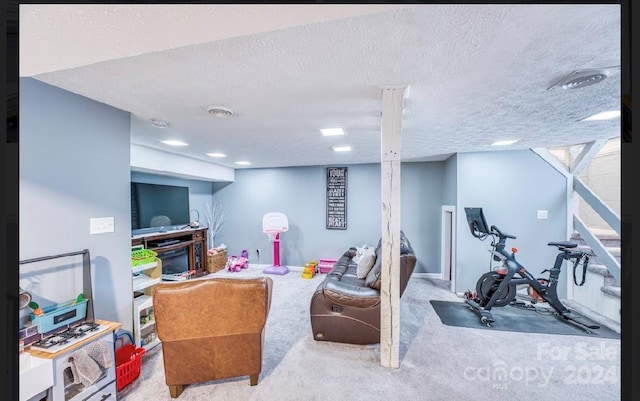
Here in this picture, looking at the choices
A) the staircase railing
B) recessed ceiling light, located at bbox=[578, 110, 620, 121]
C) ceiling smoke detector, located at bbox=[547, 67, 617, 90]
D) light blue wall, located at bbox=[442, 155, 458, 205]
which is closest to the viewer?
ceiling smoke detector, located at bbox=[547, 67, 617, 90]

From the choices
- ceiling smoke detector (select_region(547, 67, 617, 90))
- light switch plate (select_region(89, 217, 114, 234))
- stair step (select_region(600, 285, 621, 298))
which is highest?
ceiling smoke detector (select_region(547, 67, 617, 90))

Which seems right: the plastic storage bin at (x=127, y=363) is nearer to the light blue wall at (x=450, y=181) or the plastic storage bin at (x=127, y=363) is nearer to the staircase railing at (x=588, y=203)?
the light blue wall at (x=450, y=181)

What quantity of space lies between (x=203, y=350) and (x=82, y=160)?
174 centimetres

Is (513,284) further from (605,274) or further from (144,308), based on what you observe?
(144,308)

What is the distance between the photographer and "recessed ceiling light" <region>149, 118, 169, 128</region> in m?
2.38

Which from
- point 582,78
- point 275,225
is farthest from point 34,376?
point 275,225

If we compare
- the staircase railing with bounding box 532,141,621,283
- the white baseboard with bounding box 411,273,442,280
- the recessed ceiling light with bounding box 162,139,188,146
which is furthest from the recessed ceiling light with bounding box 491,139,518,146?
the recessed ceiling light with bounding box 162,139,188,146

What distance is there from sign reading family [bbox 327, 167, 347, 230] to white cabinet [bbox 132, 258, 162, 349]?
10.8ft

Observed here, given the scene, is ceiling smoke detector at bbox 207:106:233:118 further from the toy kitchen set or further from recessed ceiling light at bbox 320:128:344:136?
the toy kitchen set

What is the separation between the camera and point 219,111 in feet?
6.98

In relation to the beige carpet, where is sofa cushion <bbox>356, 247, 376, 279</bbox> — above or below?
above

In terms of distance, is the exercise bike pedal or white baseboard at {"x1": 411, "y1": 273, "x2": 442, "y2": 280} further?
white baseboard at {"x1": 411, "y1": 273, "x2": 442, "y2": 280}

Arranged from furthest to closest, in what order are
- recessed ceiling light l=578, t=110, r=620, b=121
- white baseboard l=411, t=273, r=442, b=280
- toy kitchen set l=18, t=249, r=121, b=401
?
white baseboard l=411, t=273, r=442, b=280, recessed ceiling light l=578, t=110, r=620, b=121, toy kitchen set l=18, t=249, r=121, b=401
